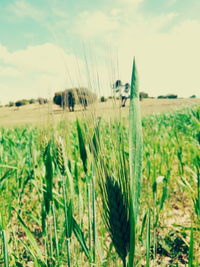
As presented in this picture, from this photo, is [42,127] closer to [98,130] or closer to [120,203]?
[98,130]

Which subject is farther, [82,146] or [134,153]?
[82,146]

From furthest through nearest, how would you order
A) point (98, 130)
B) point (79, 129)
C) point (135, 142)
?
point (79, 129) < point (98, 130) < point (135, 142)

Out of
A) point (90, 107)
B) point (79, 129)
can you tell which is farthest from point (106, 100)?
point (79, 129)

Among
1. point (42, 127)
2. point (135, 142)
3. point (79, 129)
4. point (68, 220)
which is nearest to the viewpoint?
point (135, 142)

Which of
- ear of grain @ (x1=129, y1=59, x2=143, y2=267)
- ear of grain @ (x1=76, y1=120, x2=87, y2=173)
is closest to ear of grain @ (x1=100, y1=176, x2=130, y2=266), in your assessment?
ear of grain @ (x1=129, y1=59, x2=143, y2=267)

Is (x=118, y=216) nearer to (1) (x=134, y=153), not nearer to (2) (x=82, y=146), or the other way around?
(1) (x=134, y=153)

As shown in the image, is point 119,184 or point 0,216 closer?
point 119,184

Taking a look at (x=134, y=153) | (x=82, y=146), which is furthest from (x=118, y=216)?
(x=82, y=146)

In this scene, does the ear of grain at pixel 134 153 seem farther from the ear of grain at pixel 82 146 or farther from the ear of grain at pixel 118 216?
the ear of grain at pixel 82 146

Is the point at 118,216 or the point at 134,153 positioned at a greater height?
the point at 134,153

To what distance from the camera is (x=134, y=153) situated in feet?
1.46

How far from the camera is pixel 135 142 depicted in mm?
445

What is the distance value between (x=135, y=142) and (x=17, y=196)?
3.35 ft

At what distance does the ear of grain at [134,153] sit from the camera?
0.44 metres
